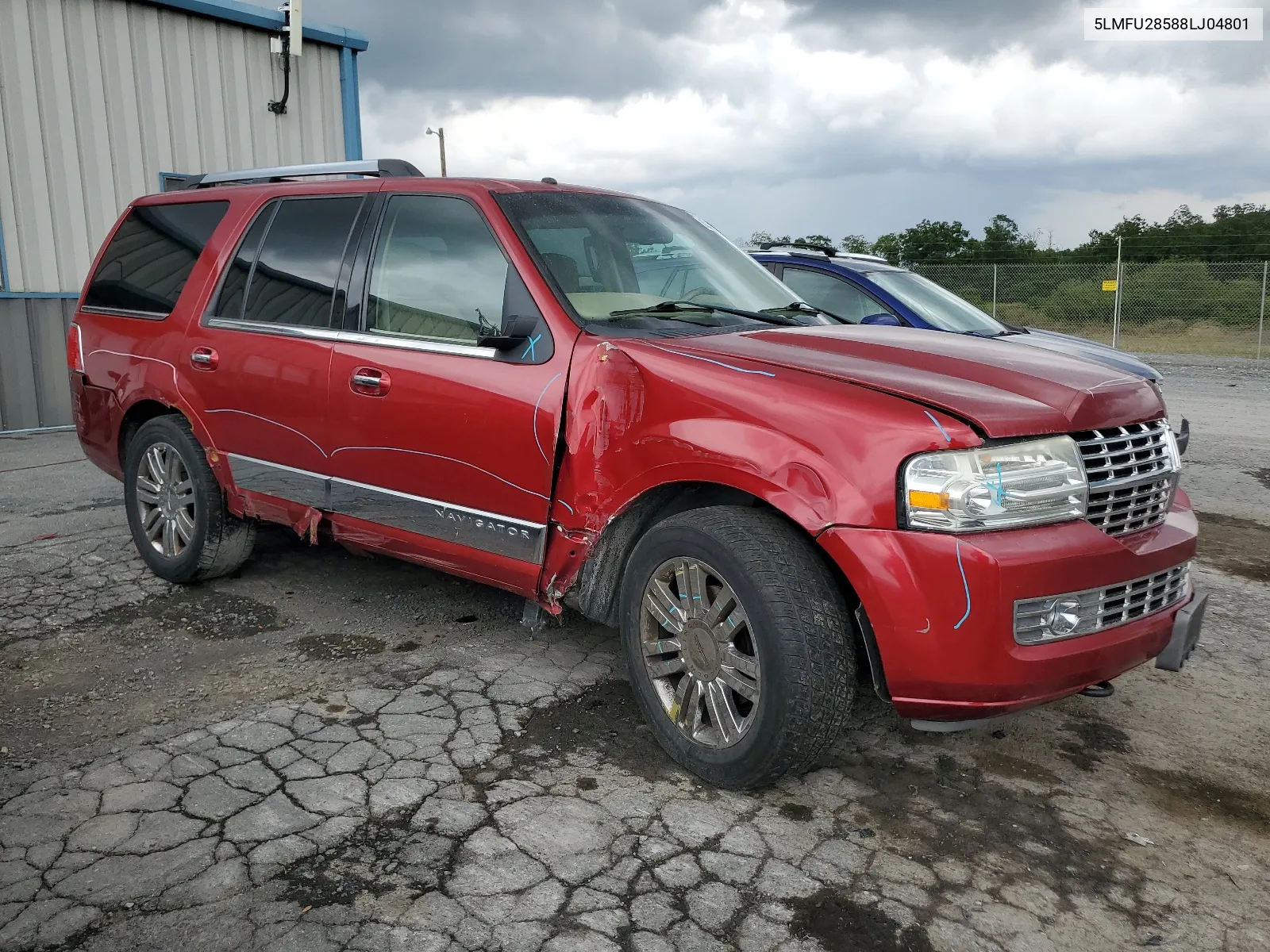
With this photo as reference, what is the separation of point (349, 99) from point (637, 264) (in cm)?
1020

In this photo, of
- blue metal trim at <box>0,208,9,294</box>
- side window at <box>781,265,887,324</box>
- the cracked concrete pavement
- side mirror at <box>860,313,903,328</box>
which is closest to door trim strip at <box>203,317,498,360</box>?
the cracked concrete pavement

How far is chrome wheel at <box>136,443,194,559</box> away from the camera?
4906 mm

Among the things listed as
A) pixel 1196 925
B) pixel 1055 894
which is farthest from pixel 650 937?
pixel 1196 925

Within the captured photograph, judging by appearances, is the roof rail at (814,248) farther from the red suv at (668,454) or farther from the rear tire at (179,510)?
the rear tire at (179,510)

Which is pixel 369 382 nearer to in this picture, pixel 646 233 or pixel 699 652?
pixel 646 233

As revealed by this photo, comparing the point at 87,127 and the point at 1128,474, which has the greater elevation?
the point at 87,127

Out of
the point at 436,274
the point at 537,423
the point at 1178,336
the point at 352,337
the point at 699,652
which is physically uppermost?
the point at 436,274

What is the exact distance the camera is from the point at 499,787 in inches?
121

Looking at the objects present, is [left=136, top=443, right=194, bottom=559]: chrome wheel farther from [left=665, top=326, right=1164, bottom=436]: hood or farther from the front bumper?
the front bumper

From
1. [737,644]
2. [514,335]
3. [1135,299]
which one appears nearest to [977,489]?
[737,644]

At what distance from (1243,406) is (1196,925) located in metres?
11.7

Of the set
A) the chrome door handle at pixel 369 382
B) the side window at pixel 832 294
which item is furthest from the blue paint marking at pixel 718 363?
the side window at pixel 832 294

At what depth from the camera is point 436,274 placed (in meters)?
3.89

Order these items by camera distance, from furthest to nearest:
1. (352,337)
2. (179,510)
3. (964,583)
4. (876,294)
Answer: (876,294)
(179,510)
(352,337)
(964,583)
